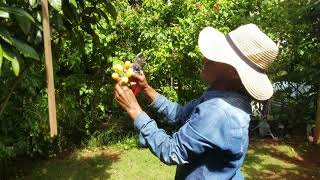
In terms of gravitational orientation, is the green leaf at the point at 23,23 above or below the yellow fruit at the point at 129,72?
above

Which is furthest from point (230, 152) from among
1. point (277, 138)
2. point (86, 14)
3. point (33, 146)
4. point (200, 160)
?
point (277, 138)

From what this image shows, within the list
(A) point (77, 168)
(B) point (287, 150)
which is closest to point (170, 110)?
(A) point (77, 168)

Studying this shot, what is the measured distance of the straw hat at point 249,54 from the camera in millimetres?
2135

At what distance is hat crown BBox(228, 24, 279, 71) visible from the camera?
Result: 7.05ft

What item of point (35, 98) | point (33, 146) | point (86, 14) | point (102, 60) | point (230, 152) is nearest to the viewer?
point (230, 152)

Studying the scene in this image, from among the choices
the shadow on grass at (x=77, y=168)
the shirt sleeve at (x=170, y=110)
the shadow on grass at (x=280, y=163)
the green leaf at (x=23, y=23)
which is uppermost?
the green leaf at (x=23, y=23)

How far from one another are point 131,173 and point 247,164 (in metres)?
1.43

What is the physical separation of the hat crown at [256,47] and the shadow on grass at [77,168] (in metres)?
3.59

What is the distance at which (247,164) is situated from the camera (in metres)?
5.80

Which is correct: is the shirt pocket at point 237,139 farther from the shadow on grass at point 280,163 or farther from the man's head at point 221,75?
the shadow on grass at point 280,163

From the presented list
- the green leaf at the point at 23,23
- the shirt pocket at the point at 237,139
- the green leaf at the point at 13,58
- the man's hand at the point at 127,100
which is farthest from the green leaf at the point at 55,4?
the shirt pocket at the point at 237,139

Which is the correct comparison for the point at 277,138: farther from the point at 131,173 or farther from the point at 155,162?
the point at 131,173

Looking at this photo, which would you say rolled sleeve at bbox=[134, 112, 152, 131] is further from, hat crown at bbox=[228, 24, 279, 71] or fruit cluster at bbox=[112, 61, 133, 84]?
hat crown at bbox=[228, 24, 279, 71]

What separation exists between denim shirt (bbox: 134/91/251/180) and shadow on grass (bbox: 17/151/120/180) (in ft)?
11.1
